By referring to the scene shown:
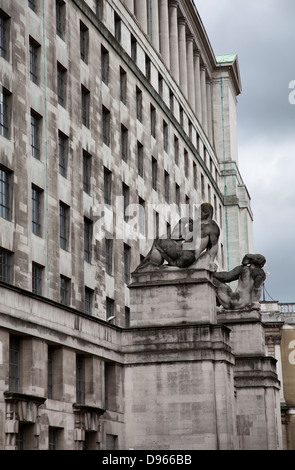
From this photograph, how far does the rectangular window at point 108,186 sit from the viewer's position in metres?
59.3

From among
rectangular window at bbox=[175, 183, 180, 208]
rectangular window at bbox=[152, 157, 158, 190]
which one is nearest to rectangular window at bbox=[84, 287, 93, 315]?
rectangular window at bbox=[152, 157, 158, 190]

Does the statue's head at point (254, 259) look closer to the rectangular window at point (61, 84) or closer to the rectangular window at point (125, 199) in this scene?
the rectangular window at point (125, 199)

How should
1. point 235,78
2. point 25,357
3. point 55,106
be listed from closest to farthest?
point 25,357
point 55,106
point 235,78

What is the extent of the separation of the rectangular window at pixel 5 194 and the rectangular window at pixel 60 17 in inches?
453

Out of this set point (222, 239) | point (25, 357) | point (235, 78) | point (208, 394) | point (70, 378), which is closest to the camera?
point (25, 357)

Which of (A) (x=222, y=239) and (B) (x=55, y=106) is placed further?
(A) (x=222, y=239)

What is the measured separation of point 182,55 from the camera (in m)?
88.3

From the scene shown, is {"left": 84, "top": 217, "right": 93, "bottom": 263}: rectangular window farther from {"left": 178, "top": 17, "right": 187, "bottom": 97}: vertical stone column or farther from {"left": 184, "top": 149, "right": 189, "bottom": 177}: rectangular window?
{"left": 178, "top": 17, "right": 187, "bottom": 97}: vertical stone column

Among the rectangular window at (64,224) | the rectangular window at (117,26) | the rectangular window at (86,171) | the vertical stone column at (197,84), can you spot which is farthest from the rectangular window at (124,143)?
the vertical stone column at (197,84)

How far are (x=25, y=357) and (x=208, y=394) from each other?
11020 millimetres

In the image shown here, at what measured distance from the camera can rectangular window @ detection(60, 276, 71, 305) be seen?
50.7 meters

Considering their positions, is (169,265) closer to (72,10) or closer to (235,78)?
(72,10)

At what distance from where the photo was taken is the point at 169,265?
51.1 m
